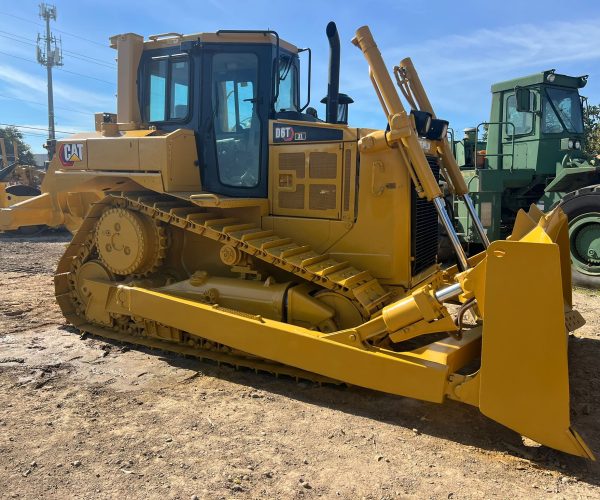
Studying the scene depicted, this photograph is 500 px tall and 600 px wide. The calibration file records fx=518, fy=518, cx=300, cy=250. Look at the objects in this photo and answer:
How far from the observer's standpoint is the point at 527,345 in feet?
10.3

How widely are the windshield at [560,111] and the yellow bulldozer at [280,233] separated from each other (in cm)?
602

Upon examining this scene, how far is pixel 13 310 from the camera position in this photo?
677 centimetres

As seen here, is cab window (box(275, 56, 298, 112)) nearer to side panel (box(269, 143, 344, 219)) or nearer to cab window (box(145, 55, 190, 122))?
side panel (box(269, 143, 344, 219))

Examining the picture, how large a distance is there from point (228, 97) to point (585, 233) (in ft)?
20.8

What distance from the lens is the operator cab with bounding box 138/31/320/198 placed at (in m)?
5.06

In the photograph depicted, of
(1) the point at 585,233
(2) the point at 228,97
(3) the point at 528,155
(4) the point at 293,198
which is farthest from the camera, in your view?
(3) the point at 528,155

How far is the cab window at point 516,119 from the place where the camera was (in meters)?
10.3

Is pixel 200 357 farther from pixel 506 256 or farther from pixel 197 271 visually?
pixel 506 256

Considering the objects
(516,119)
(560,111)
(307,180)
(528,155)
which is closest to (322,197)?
(307,180)

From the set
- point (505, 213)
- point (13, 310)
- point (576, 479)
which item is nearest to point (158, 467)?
point (576, 479)

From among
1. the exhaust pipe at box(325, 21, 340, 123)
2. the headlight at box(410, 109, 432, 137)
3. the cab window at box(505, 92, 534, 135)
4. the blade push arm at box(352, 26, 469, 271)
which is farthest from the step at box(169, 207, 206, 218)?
Result: the cab window at box(505, 92, 534, 135)

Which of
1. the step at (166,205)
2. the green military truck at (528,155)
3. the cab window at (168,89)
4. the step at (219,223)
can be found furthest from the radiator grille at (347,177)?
the green military truck at (528,155)

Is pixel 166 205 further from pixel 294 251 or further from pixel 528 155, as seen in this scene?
pixel 528 155

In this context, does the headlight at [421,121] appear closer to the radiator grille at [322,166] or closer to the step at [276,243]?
the radiator grille at [322,166]
